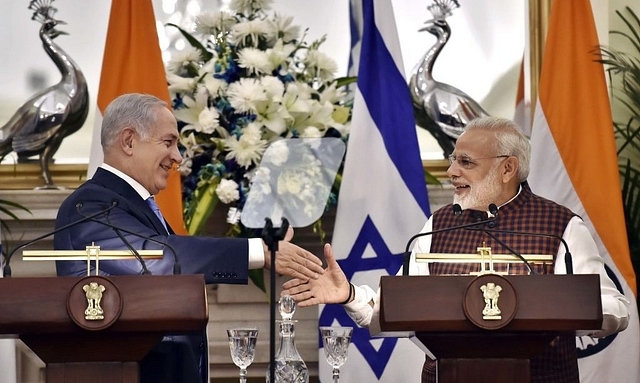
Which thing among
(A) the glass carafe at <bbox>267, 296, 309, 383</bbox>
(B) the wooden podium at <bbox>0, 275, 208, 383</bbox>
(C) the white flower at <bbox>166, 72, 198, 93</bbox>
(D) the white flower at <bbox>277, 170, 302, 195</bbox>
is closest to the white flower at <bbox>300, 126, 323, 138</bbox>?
(D) the white flower at <bbox>277, 170, 302, 195</bbox>

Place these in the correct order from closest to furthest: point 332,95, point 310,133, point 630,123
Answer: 1. point 310,133
2. point 332,95
3. point 630,123

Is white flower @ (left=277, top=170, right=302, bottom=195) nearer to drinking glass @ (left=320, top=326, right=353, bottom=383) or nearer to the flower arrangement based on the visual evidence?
the flower arrangement

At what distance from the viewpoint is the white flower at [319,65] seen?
5242mm

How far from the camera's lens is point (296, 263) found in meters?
3.64

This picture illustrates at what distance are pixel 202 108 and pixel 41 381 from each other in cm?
151

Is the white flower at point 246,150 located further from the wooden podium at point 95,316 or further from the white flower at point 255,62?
the wooden podium at point 95,316

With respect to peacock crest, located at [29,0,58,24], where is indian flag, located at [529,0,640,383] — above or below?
below

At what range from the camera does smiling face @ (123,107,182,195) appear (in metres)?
3.80

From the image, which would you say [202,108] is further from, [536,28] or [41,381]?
[536,28]

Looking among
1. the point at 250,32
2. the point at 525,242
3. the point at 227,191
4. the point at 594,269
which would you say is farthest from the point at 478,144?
the point at 250,32

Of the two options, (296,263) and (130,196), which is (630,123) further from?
(130,196)

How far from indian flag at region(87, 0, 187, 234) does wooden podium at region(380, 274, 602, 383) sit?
2396 mm

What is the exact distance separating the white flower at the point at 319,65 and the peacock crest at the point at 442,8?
0.90m

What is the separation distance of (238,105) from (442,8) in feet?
5.06
